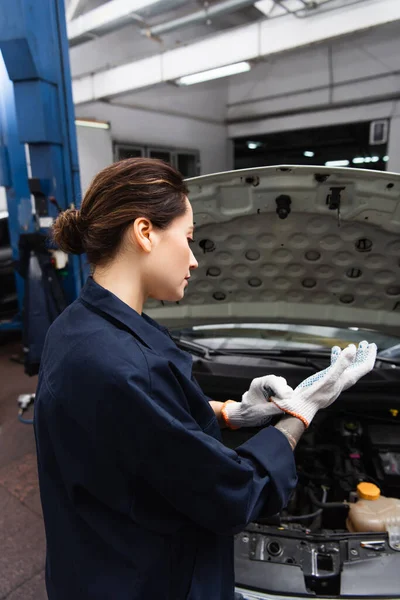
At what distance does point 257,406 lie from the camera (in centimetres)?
93

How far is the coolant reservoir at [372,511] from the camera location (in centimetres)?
124

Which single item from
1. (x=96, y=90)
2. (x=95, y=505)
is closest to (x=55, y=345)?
(x=95, y=505)

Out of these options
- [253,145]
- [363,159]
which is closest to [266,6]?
[363,159]

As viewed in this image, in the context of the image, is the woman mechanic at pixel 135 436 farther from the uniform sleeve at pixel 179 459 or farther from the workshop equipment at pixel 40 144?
the workshop equipment at pixel 40 144

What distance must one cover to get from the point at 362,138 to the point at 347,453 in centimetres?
680

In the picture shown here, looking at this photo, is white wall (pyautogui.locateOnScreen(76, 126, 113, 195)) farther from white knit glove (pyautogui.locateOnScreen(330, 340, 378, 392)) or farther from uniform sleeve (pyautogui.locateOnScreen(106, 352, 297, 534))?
uniform sleeve (pyautogui.locateOnScreen(106, 352, 297, 534))

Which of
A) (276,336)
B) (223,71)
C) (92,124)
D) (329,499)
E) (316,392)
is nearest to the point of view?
(316,392)

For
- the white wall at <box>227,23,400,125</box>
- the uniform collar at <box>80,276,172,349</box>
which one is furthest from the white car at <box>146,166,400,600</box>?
the white wall at <box>227,23,400,125</box>

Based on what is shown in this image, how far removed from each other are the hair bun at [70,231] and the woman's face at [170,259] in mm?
154

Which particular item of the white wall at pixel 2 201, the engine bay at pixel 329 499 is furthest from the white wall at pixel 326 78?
the engine bay at pixel 329 499

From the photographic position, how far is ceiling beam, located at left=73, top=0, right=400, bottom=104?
3664mm

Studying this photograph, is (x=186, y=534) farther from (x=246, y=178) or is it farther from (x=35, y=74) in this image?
(x=35, y=74)

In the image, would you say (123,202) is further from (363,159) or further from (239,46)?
(363,159)

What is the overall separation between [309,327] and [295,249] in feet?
1.51
